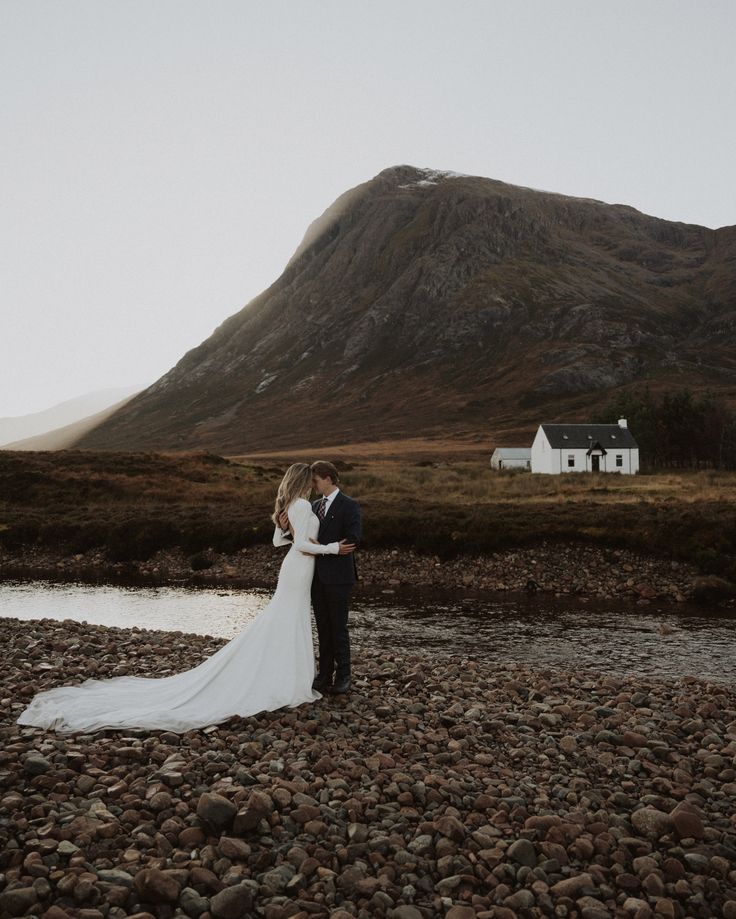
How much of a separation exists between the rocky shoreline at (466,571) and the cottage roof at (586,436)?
5305cm

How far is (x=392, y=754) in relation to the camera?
918 centimetres

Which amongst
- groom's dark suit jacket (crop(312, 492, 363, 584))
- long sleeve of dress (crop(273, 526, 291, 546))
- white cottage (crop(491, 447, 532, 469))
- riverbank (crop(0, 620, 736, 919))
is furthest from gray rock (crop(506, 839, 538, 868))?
white cottage (crop(491, 447, 532, 469))

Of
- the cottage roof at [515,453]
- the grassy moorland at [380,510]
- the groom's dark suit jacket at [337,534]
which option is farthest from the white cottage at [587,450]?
the groom's dark suit jacket at [337,534]

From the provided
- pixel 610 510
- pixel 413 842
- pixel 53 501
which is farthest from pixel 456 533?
pixel 53 501

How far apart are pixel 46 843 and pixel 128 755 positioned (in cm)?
213

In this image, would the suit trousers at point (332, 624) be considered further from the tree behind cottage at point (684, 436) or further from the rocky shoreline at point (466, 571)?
the tree behind cottage at point (684, 436)

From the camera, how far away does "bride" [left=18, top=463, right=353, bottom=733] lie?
9906mm

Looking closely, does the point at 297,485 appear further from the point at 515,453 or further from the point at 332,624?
the point at 515,453

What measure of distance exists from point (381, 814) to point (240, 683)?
3.61 m

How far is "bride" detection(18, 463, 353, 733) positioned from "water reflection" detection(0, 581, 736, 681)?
29.2 ft

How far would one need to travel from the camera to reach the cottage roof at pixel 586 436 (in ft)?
272

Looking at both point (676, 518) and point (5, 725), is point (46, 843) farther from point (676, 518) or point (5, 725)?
point (676, 518)

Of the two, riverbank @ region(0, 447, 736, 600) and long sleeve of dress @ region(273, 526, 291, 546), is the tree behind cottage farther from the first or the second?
long sleeve of dress @ region(273, 526, 291, 546)

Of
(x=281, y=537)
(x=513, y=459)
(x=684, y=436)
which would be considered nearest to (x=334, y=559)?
(x=281, y=537)
